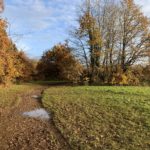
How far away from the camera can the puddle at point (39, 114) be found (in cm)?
Answer: 1964

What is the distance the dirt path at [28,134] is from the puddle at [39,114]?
0.63 m

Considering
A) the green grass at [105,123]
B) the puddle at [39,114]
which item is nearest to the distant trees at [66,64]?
the green grass at [105,123]

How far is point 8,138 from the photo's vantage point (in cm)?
1456

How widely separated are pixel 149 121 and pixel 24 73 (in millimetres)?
48457

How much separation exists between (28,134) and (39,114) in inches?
206

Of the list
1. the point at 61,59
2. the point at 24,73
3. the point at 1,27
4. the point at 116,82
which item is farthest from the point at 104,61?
the point at 1,27

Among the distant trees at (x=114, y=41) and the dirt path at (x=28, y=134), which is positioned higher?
the distant trees at (x=114, y=41)

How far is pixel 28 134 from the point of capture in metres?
15.3

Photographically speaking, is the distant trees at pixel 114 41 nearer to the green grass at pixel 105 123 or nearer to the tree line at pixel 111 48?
the tree line at pixel 111 48

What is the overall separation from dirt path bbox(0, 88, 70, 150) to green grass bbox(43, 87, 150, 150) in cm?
47

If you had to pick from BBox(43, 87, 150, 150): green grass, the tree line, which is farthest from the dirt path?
the tree line

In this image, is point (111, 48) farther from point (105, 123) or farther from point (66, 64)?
point (105, 123)

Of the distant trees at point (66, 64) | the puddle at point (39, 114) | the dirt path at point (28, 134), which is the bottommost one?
the dirt path at point (28, 134)

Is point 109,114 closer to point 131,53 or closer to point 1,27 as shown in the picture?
point 1,27
